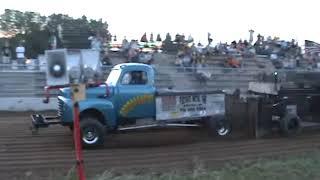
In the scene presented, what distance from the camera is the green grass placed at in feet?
32.1

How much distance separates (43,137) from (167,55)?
695 inches

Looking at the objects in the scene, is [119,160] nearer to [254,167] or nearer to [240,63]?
[254,167]

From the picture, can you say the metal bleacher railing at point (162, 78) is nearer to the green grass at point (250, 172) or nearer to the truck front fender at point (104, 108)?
the truck front fender at point (104, 108)

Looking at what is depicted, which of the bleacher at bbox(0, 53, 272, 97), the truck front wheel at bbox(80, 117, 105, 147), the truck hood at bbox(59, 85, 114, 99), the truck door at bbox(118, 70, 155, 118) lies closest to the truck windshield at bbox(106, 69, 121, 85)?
the truck door at bbox(118, 70, 155, 118)

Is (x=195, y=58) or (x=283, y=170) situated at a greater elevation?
(x=195, y=58)

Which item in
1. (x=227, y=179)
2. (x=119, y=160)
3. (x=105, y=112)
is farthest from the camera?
(x=105, y=112)

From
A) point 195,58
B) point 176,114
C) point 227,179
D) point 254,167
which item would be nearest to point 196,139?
point 176,114

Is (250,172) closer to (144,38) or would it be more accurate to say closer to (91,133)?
(91,133)

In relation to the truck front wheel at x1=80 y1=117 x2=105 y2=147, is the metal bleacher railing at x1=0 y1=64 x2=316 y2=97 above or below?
above

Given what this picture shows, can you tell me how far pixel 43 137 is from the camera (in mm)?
14805

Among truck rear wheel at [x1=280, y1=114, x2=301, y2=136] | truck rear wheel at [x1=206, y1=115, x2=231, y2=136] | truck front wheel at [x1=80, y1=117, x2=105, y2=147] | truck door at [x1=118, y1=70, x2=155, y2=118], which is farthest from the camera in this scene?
truck rear wheel at [x1=280, y1=114, x2=301, y2=136]

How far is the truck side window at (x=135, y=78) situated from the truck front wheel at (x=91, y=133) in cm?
138

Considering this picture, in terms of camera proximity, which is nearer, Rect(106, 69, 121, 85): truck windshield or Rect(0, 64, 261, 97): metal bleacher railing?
Rect(106, 69, 121, 85): truck windshield

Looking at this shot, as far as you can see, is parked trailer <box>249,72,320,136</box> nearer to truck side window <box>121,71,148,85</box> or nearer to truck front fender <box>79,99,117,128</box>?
Result: truck side window <box>121,71,148,85</box>
